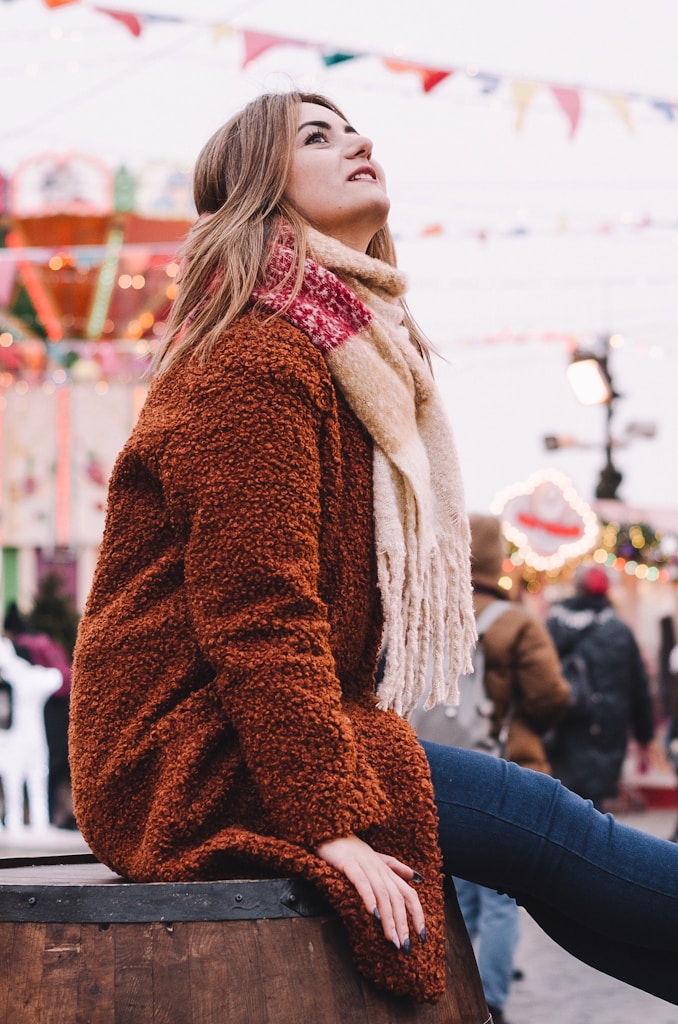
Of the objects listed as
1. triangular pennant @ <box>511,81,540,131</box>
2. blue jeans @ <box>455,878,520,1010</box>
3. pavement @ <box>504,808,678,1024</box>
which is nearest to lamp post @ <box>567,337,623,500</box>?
triangular pennant @ <box>511,81,540,131</box>

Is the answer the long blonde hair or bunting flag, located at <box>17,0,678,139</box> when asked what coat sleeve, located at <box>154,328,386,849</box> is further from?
bunting flag, located at <box>17,0,678,139</box>

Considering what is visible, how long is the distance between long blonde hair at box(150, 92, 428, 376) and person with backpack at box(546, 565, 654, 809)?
5.83m

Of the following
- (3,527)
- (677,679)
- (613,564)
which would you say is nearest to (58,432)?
(3,527)

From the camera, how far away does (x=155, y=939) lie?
1831 millimetres

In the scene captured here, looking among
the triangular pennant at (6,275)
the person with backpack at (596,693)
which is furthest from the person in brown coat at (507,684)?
the triangular pennant at (6,275)

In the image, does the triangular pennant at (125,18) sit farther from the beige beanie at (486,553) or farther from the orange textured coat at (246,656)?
the orange textured coat at (246,656)

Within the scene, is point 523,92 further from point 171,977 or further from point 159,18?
point 171,977

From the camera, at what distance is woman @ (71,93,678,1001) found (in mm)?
1896

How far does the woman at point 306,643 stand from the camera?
1896mm

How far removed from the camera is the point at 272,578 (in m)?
1.94

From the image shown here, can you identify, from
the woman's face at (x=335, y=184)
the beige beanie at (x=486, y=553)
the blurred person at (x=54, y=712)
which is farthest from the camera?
the blurred person at (x=54, y=712)

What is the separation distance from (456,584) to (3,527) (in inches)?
632

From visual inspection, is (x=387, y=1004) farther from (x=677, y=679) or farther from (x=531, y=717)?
(x=677, y=679)

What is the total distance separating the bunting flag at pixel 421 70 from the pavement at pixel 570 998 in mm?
5516
